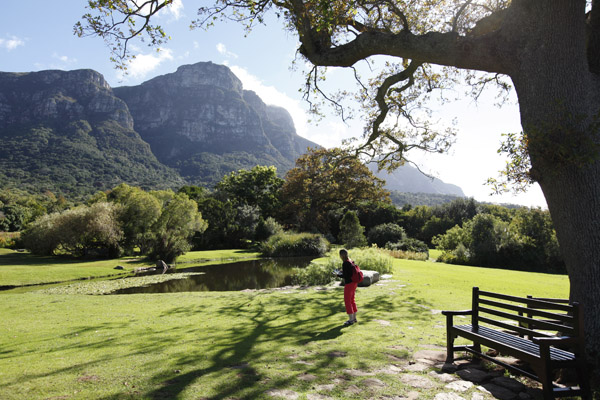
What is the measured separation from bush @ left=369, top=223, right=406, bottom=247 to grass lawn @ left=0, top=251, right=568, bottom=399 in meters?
25.2

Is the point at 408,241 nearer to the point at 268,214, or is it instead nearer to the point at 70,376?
the point at 268,214

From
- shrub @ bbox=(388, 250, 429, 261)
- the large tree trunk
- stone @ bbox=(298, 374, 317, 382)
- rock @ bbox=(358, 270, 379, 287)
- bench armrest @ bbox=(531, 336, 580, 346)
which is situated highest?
the large tree trunk

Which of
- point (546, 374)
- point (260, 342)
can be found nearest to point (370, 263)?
point (260, 342)

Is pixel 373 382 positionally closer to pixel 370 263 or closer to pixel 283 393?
pixel 283 393

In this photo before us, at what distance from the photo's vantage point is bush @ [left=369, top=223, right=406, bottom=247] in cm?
3556

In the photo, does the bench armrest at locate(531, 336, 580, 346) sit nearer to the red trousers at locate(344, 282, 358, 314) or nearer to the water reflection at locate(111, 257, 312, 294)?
the red trousers at locate(344, 282, 358, 314)

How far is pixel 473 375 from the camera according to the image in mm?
4043

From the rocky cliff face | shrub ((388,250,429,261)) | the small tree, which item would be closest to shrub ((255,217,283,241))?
the small tree

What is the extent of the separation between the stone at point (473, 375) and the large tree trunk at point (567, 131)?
1.10 meters

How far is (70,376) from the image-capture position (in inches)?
157

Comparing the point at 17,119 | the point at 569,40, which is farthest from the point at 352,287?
the point at 17,119

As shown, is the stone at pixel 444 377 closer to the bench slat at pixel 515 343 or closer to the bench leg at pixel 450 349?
the bench leg at pixel 450 349

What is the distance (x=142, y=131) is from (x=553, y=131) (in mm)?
183498

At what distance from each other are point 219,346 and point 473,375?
3611mm
